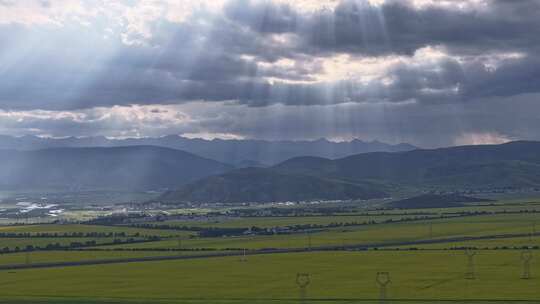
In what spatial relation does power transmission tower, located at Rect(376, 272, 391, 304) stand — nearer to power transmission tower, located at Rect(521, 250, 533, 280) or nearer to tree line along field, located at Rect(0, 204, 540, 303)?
tree line along field, located at Rect(0, 204, 540, 303)

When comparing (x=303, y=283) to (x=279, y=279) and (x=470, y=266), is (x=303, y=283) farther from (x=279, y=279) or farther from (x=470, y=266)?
(x=470, y=266)

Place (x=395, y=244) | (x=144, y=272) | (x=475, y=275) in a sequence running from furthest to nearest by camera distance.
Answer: (x=395, y=244) → (x=144, y=272) → (x=475, y=275)

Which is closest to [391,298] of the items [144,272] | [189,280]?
[189,280]

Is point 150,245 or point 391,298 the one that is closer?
point 391,298

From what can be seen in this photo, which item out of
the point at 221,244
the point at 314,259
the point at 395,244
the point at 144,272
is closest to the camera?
the point at 144,272

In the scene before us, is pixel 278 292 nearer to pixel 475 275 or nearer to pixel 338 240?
pixel 475 275

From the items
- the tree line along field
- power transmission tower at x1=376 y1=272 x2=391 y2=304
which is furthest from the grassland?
power transmission tower at x1=376 y1=272 x2=391 y2=304

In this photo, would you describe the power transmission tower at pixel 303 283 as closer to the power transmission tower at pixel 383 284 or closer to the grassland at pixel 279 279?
the grassland at pixel 279 279
